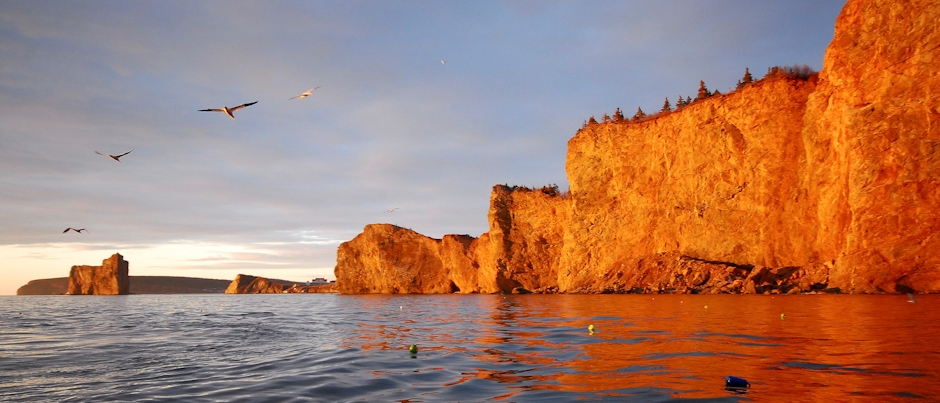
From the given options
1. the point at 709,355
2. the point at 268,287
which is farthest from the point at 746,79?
the point at 268,287

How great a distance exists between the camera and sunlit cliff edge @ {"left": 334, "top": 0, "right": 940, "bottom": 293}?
110ft

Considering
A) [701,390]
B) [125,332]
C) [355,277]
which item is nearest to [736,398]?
[701,390]

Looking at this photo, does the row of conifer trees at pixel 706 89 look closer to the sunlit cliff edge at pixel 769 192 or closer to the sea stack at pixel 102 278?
the sunlit cliff edge at pixel 769 192

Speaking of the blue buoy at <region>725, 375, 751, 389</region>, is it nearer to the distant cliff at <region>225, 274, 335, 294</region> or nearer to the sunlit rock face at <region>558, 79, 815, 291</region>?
the sunlit rock face at <region>558, 79, 815, 291</region>

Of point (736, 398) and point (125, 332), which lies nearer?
point (736, 398)

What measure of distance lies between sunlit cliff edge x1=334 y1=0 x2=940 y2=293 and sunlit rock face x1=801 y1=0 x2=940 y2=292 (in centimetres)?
8

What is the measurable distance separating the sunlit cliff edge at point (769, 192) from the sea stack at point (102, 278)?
111112 mm

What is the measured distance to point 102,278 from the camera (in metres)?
141

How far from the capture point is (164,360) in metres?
12.1

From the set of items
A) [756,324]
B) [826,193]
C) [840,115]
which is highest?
[840,115]

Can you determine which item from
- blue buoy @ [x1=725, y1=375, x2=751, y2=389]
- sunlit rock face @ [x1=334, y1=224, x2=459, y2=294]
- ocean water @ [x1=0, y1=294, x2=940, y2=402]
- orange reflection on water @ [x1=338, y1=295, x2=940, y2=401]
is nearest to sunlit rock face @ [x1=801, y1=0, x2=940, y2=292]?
orange reflection on water @ [x1=338, y1=295, x2=940, y2=401]

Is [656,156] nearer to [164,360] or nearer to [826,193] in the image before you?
[826,193]

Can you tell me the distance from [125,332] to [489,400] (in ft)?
59.1

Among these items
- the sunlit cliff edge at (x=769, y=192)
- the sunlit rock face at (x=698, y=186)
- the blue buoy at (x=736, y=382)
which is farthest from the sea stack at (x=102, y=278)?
the blue buoy at (x=736, y=382)
